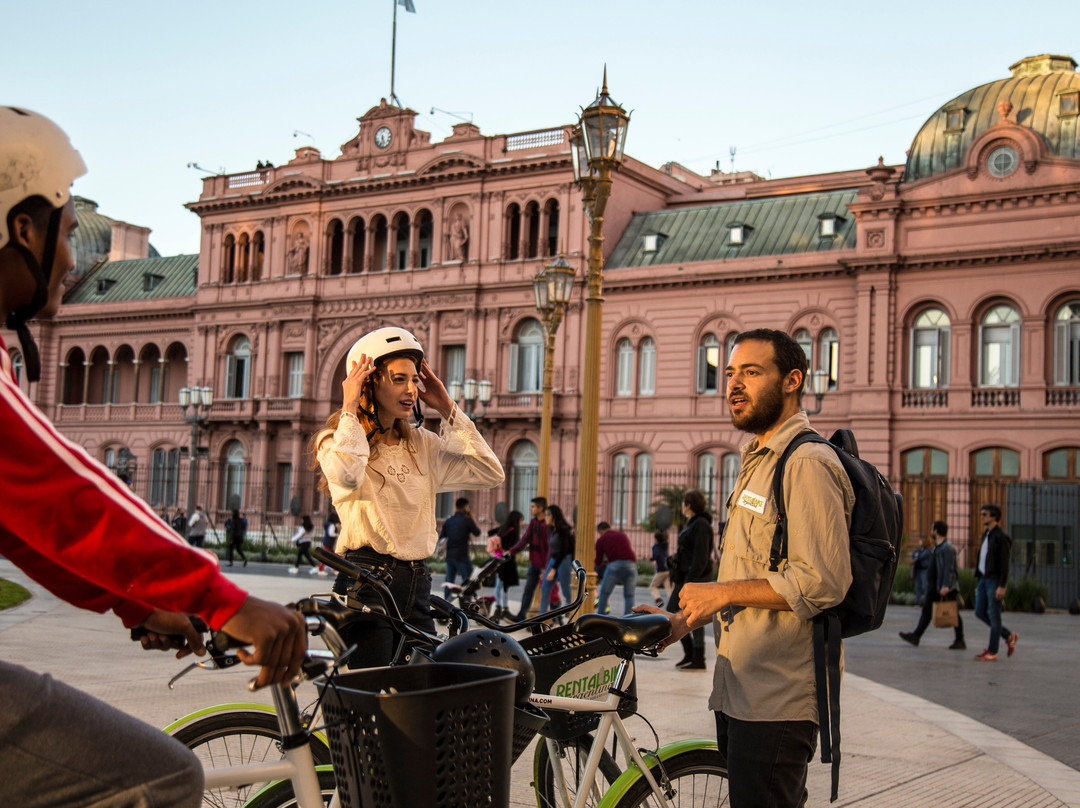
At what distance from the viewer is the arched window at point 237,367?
47844 millimetres

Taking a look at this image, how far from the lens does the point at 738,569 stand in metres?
3.71

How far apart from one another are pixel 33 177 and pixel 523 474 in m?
38.5

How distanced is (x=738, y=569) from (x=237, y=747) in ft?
5.31

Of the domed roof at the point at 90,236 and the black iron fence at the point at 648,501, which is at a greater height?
the domed roof at the point at 90,236

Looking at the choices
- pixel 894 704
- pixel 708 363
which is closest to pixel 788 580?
pixel 894 704

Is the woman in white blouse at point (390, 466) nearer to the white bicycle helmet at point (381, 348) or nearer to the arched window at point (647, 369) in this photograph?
the white bicycle helmet at point (381, 348)

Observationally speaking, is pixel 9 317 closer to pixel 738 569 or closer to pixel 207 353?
pixel 738 569

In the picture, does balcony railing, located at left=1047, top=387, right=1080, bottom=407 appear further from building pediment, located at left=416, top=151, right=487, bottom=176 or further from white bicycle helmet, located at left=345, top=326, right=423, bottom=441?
white bicycle helmet, located at left=345, top=326, right=423, bottom=441

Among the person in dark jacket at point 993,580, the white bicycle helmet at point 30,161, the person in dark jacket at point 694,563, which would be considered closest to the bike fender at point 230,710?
the white bicycle helmet at point 30,161

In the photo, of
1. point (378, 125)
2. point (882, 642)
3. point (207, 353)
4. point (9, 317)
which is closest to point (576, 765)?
point (9, 317)

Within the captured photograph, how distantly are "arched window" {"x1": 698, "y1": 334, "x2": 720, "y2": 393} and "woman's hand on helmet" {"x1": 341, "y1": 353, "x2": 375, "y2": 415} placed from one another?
3385 cm

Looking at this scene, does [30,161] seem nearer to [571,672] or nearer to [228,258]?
[571,672]

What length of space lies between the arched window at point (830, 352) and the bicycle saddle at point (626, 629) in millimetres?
33237

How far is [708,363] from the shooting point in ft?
126
